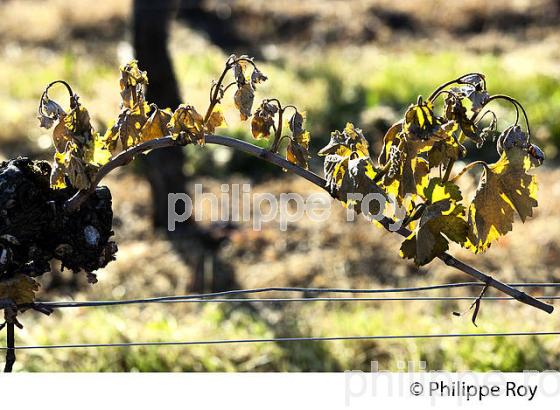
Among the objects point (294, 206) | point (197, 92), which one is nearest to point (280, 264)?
point (294, 206)

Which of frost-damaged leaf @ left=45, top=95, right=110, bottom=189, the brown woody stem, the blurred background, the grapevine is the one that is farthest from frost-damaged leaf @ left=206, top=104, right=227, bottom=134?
the blurred background

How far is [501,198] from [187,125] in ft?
2.04

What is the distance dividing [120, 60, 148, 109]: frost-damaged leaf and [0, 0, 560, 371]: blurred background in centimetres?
124

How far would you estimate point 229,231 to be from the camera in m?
5.84

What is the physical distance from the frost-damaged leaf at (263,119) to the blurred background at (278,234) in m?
1.08

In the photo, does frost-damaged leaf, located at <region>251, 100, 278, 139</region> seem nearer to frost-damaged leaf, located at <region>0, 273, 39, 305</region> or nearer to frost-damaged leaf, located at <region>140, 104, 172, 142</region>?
frost-damaged leaf, located at <region>140, 104, 172, 142</region>

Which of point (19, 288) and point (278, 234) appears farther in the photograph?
point (278, 234)

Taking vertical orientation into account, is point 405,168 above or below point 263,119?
below

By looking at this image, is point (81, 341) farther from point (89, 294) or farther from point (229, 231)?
point (229, 231)

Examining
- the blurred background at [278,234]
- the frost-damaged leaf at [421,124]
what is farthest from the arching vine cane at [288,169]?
the blurred background at [278,234]

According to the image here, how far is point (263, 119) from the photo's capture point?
5.69 feet

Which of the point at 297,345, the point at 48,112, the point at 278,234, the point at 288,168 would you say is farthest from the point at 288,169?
the point at 278,234

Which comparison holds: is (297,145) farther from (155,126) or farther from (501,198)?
(501,198)

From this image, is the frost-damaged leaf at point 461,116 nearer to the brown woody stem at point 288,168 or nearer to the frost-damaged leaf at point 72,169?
the brown woody stem at point 288,168
